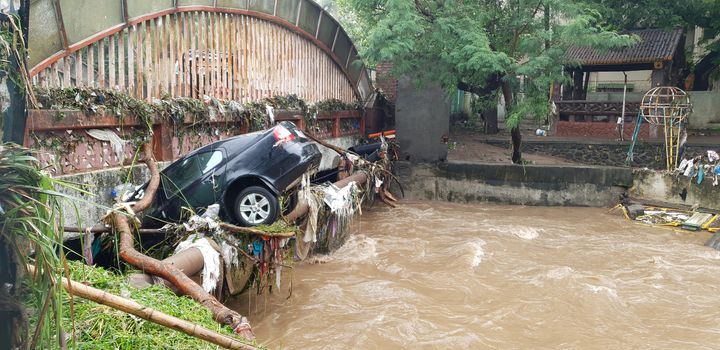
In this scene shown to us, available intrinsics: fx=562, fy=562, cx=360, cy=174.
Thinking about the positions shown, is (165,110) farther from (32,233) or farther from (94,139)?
(32,233)

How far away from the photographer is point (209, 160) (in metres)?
6.88

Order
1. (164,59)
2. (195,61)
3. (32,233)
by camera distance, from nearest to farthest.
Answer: (32,233) → (164,59) → (195,61)

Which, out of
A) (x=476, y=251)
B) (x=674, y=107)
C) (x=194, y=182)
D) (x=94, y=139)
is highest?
(x=674, y=107)

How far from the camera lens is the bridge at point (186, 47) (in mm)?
6387

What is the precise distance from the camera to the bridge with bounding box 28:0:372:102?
639 centimetres

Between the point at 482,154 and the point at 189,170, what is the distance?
36.4 feet

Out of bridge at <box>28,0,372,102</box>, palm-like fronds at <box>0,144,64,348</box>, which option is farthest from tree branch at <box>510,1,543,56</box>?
palm-like fronds at <box>0,144,64,348</box>

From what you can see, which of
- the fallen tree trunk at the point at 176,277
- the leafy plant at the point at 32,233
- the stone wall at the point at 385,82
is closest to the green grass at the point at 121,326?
the fallen tree trunk at the point at 176,277

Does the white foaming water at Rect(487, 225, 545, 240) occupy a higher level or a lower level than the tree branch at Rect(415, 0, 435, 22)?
lower

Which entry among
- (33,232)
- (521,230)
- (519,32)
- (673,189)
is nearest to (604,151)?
(673,189)

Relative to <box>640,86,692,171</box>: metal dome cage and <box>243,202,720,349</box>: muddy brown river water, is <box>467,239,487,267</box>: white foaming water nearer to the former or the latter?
<box>243,202,720,349</box>: muddy brown river water

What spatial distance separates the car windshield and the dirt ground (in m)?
9.85

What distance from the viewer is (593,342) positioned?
595cm

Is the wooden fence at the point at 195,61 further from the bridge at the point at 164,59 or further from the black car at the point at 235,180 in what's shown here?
the black car at the point at 235,180
